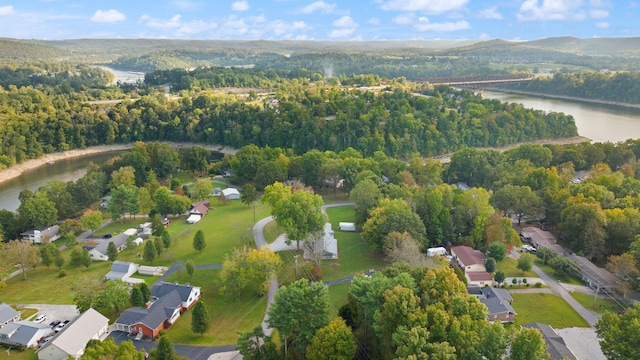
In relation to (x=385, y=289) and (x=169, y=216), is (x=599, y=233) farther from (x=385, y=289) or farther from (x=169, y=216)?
(x=169, y=216)

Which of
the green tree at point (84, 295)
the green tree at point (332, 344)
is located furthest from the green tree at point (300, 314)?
the green tree at point (84, 295)

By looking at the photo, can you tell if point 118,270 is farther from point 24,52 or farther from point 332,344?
point 24,52

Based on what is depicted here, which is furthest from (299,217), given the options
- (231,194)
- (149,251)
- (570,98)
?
(570,98)

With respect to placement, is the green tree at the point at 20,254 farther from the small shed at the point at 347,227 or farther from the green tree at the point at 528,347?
the green tree at the point at 528,347

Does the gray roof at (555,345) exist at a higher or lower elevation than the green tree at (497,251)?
lower

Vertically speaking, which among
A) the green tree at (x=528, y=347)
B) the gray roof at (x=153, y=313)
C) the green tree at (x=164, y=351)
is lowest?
the gray roof at (x=153, y=313)

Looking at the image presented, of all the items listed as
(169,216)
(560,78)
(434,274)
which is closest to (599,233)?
(434,274)
